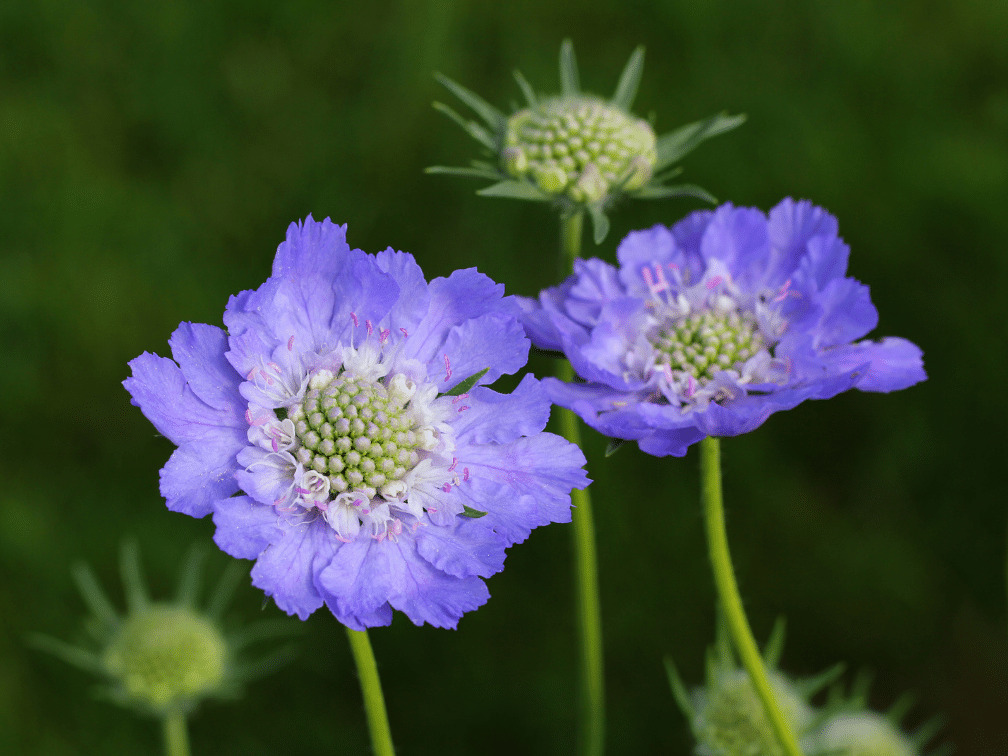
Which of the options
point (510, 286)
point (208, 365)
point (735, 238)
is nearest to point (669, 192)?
point (735, 238)

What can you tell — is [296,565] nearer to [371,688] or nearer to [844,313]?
[371,688]

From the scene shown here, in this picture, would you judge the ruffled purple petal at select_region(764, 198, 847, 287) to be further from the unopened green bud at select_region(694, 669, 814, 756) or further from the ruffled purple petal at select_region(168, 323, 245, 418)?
the ruffled purple petal at select_region(168, 323, 245, 418)

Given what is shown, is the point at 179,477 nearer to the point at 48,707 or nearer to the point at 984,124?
the point at 48,707

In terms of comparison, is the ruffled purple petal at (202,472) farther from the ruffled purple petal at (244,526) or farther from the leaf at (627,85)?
the leaf at (627,85)

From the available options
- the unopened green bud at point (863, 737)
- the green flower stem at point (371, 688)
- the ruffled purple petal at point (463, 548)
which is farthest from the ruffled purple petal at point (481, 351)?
the unopened green bud at point (863, 737)

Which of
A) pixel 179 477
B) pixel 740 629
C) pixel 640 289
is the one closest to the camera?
pixel 179 477

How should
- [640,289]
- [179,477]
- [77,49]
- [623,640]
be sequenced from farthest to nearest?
[77,49] < [623,640] < [640,289] < [179,477]

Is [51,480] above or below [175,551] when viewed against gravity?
above

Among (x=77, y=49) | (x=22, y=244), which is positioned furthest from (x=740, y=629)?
(x=77, y=49)
